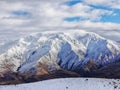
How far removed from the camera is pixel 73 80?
47.6m

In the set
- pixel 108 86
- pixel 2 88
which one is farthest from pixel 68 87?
pixel 2 88

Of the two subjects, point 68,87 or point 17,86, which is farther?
point 17,86

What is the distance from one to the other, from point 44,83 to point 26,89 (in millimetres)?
2932

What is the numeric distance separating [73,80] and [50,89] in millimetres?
4807

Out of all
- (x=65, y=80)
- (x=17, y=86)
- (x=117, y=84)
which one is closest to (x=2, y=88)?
(x=17, y=86)

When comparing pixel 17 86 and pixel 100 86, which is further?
pixel 17 86

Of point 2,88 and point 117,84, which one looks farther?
point 2,88

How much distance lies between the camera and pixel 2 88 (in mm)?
46938

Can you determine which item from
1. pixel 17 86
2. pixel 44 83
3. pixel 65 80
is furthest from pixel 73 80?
pixel 17 86

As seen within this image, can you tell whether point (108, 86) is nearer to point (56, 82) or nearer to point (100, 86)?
point (100, 86)

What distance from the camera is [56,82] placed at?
4662 cm

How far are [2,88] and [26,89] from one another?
Result: 3.75 metres

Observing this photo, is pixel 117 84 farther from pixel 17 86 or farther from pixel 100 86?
pixel 17 86

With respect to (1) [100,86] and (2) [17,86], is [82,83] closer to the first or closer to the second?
(1) [100,86]
